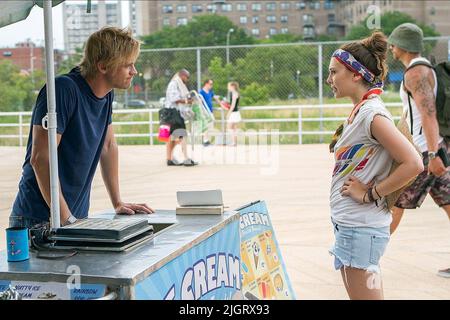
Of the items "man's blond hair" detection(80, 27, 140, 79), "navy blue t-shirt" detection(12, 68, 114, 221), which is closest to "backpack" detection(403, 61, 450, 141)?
"man's blond hair" detection(80, 27, 140, 79)

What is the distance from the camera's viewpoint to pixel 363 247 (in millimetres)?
2898

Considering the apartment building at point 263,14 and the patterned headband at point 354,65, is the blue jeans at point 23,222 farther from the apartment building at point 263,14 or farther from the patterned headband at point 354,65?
the apartment building at point 263,14

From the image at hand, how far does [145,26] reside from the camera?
11075 cm

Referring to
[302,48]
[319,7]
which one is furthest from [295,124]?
[319,7]

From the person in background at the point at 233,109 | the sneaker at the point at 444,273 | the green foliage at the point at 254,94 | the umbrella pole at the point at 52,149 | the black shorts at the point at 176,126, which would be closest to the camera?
the umbrella pole at the point at 52,149

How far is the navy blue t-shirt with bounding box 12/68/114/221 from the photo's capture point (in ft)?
9.40

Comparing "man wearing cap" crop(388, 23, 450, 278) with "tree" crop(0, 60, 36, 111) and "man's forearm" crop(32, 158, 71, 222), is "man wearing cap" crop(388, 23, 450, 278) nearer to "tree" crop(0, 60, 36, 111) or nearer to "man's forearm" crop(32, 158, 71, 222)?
"man's forearm" crop(32, 158, 71, 222)

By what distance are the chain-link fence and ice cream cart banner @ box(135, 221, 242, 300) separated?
15421 millimetres

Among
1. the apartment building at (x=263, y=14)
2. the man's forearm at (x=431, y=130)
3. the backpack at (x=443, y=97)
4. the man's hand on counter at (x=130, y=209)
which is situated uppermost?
the apartment building at (x=263, y=14)

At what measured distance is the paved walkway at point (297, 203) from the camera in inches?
193

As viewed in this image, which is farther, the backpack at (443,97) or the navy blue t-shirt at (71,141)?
the backpack at (443,97)

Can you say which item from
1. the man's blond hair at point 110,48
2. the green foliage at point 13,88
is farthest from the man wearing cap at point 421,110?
the green foliage at point 13,88

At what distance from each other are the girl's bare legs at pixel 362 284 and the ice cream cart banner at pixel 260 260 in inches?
21.7

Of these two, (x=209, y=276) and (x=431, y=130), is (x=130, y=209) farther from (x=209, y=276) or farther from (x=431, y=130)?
(x=431, y=130)
